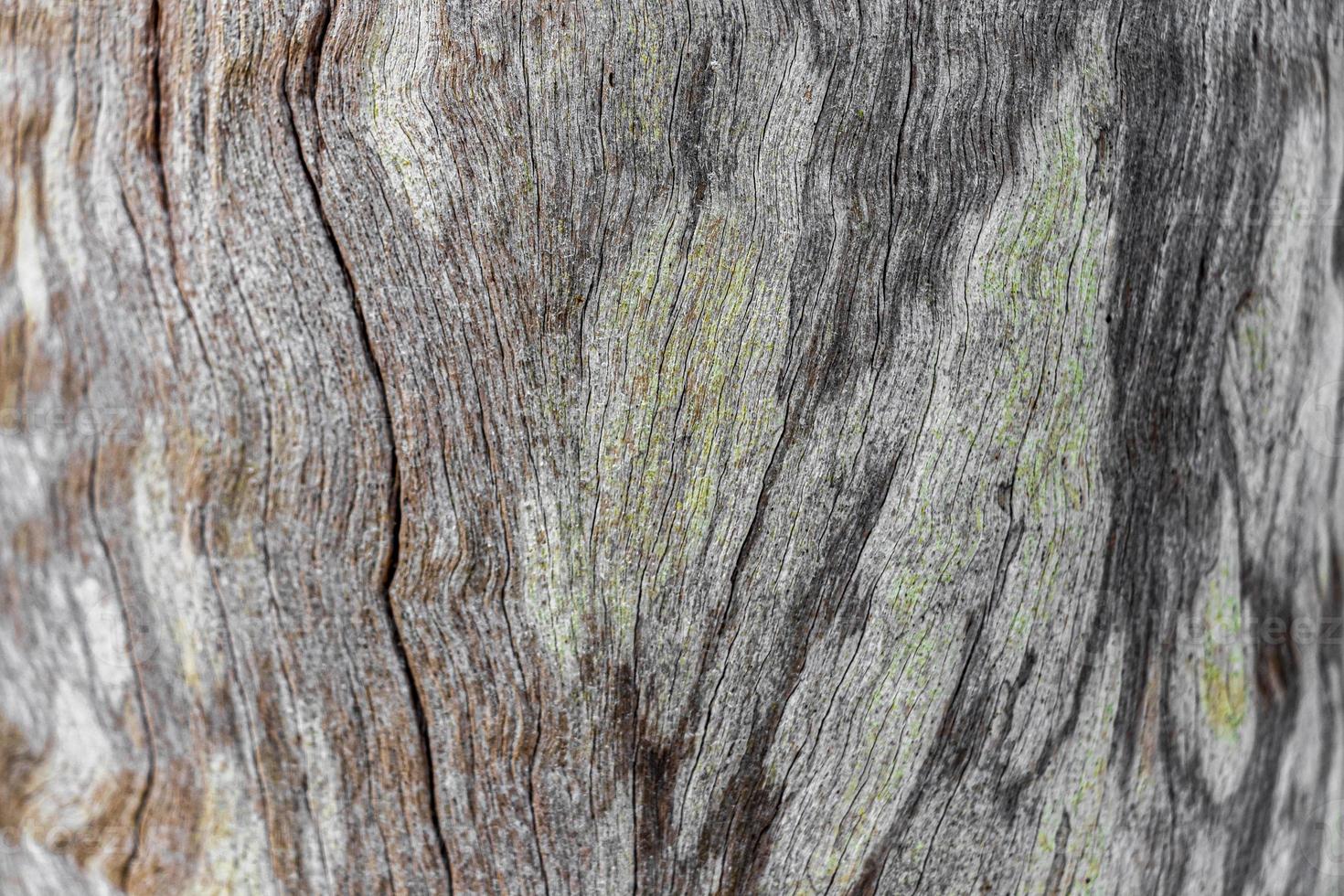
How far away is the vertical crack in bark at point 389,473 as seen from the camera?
1.28 meters

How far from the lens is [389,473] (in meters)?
1.30

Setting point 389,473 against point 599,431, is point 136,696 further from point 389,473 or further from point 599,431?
point 599,431

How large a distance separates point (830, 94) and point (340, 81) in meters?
0.80

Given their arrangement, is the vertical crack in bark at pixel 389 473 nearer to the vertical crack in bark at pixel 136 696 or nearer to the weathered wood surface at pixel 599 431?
the weathered wood surface at pixel 599 431

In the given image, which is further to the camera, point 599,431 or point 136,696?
point 136,696

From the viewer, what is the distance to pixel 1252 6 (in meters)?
1.51

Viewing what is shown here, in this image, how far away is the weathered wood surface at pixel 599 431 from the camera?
1.29 metres

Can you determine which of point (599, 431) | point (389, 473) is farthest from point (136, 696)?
point (599, 431)

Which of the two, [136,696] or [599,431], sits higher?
[599,431]

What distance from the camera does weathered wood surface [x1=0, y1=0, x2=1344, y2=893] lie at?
1287mm

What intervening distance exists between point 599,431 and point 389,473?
1.12ft

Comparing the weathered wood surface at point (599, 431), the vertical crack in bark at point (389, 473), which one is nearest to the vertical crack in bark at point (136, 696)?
the weathered wood surface at point (599, 431)

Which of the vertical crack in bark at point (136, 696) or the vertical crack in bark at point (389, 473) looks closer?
the vertical crack in bark at point (389, 473)

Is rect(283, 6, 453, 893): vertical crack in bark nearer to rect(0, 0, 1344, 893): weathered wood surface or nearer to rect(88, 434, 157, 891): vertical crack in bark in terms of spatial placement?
rect(0, 0, 1344, 893): weathered wood surface
